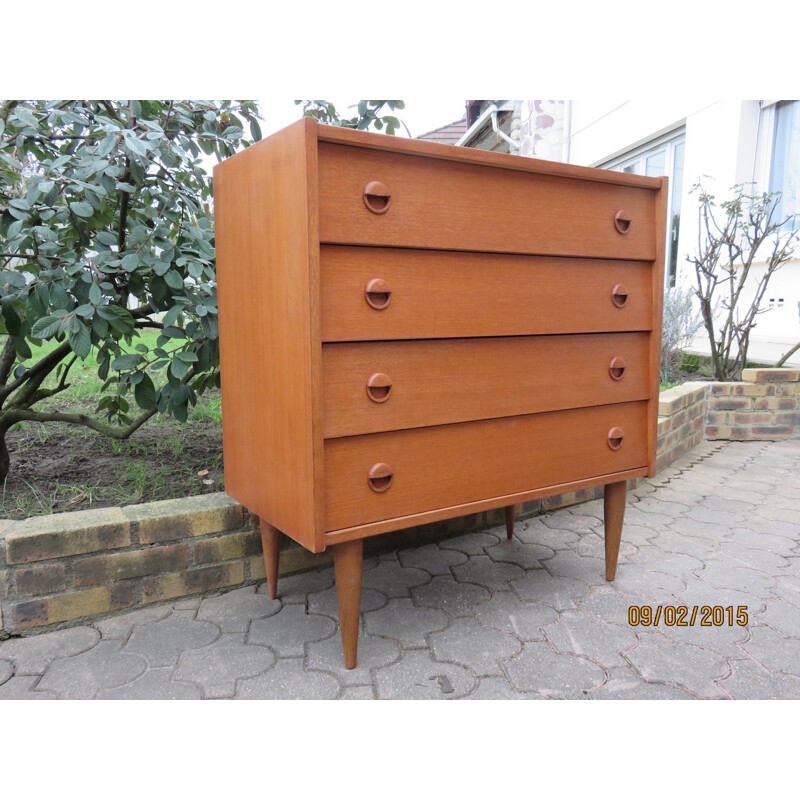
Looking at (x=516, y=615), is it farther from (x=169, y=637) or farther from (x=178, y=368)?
(x=178, y=368)

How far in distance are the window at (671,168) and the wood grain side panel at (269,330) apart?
5.60m

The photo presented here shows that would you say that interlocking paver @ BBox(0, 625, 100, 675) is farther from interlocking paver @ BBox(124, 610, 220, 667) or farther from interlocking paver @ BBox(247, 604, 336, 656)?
interlocking paver @ BBox(247, 604, 336, 656)

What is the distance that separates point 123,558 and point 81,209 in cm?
106

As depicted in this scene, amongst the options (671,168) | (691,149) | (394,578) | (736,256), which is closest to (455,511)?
(394,578)

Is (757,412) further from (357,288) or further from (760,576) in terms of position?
(357,288)

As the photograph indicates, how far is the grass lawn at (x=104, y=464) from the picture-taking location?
228 centimetres

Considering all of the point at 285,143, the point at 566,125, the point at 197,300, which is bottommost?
the point at 197,300

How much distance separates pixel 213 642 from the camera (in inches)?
72.6

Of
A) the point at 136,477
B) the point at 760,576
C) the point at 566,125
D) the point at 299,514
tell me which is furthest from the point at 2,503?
the point at 566,125

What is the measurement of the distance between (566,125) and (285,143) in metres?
7.85

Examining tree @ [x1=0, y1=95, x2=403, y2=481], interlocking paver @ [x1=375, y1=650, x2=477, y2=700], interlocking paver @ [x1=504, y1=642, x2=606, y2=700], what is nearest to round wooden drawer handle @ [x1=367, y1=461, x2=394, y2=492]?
interlocking paver @ [x1=375, y1=650, x2=477, y2=700]

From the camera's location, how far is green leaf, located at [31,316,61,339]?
190 centimetres
